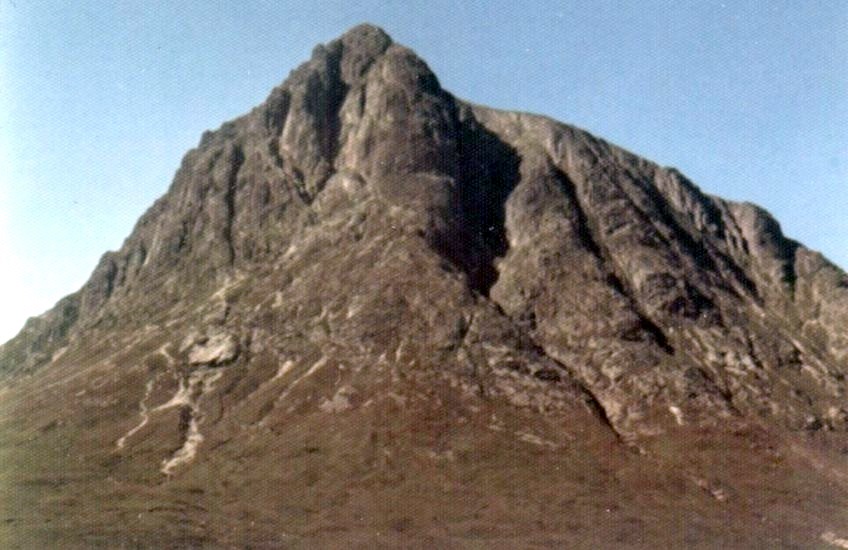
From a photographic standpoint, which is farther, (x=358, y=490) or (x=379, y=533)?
(x=358, y=490)

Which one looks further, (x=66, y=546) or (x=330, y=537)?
(x=330, y=537)

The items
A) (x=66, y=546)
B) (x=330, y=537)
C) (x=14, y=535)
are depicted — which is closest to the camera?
(x=66, y=546)

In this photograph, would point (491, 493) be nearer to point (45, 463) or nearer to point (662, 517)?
point (662, 517)

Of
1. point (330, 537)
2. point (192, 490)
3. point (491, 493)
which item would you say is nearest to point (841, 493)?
point (491, 493)

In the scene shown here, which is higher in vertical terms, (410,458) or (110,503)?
(410,458)

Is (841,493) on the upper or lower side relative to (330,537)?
upper

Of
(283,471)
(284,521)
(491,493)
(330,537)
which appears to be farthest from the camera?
(283,471)

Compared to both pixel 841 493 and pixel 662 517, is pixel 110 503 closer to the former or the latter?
pixel 662 517

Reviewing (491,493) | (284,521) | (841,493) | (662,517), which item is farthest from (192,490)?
(841,493)

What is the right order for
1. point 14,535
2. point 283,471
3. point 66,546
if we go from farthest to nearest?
1. point 283,471
2. point 14,535
3. point 66,546
